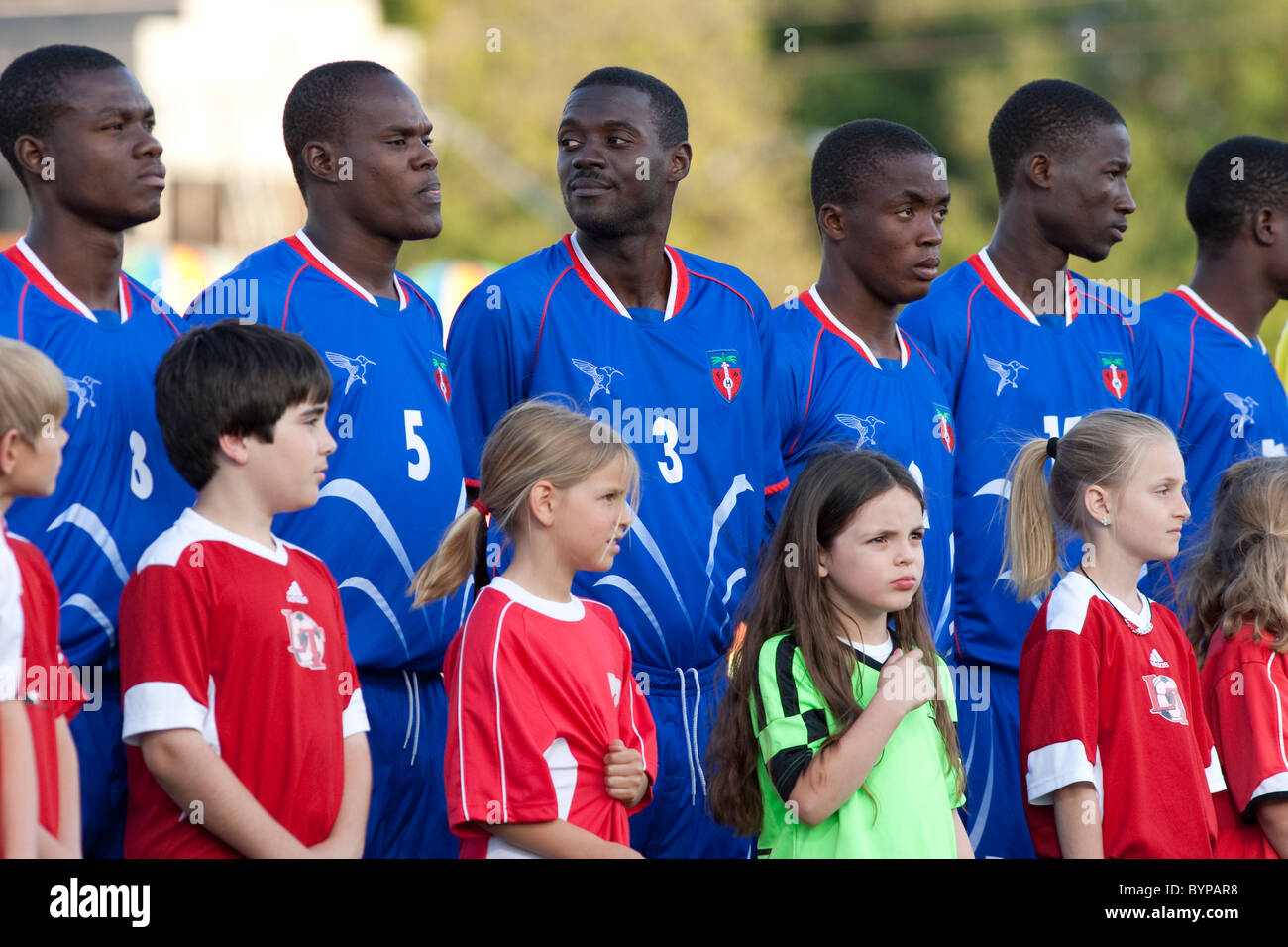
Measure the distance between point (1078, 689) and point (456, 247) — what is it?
2475 centimetres

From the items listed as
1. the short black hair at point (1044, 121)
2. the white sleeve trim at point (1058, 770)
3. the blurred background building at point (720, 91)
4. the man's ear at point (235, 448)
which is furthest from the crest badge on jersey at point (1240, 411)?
the blurred background building at point (720, 91)

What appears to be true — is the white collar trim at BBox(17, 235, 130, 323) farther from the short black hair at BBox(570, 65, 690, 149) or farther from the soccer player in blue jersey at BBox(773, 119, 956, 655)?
the soccer player in blue jersey at BBox(773, 119, 956, 655)

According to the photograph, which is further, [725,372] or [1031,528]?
[725,372]

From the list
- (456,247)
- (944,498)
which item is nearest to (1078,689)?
(944,498)

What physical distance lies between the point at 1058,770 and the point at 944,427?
1.40 m

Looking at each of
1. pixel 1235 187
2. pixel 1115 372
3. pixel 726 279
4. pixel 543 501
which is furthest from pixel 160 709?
pixel 1235 187

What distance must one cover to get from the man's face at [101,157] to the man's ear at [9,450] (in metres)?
0.97

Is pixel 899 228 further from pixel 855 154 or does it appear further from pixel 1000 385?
pixel 1000 385

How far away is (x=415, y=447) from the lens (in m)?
4.55

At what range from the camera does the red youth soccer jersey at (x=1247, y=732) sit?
4386 millimetres

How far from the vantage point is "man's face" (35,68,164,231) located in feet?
14.2

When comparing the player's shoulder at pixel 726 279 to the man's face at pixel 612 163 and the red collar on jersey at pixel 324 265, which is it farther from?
the red collar on jersey at pixel 324 265

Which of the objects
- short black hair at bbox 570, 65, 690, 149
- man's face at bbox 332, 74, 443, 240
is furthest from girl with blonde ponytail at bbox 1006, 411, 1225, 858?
man's face at bbox 332, 74, 443, 240
